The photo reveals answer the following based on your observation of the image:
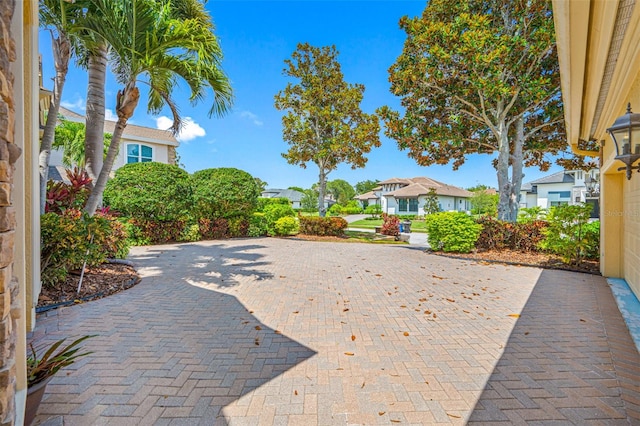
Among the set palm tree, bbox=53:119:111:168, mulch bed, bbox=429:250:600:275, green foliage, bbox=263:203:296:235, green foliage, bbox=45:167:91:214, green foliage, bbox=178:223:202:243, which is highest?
palm tree, bbox=53:119:111:168

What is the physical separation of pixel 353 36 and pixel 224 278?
44.0ft

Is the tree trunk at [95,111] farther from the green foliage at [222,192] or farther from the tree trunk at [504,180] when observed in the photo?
the tree trunk at [504,180]

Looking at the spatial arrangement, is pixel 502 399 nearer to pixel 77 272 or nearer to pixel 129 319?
pixel 129 319

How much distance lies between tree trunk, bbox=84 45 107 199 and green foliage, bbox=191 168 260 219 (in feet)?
18.7

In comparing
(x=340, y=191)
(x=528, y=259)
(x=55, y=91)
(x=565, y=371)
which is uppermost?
(x=340, y=191)

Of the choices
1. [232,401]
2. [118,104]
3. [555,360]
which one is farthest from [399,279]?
[118,104]

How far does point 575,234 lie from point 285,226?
445 inches

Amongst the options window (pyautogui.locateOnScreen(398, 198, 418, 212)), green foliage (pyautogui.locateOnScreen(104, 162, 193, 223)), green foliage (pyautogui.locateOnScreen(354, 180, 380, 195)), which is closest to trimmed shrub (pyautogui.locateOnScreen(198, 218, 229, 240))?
green foliage (pyautogui.locateOnScreen(104, 162, 193, 223))

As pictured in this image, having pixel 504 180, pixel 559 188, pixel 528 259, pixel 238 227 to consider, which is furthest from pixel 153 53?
pixel 559 188

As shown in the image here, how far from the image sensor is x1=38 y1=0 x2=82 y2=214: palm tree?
606 centimetres

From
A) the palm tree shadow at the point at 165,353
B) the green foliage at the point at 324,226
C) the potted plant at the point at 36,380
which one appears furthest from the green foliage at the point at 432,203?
the potted plant at the point at 36,380

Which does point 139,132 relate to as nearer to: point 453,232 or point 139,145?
point 139,145

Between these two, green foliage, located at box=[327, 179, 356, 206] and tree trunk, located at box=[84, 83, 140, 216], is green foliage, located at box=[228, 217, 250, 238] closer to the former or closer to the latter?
tree trunk, located at box=[84, 83, 140, 216]

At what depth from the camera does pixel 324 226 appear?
15672mm
